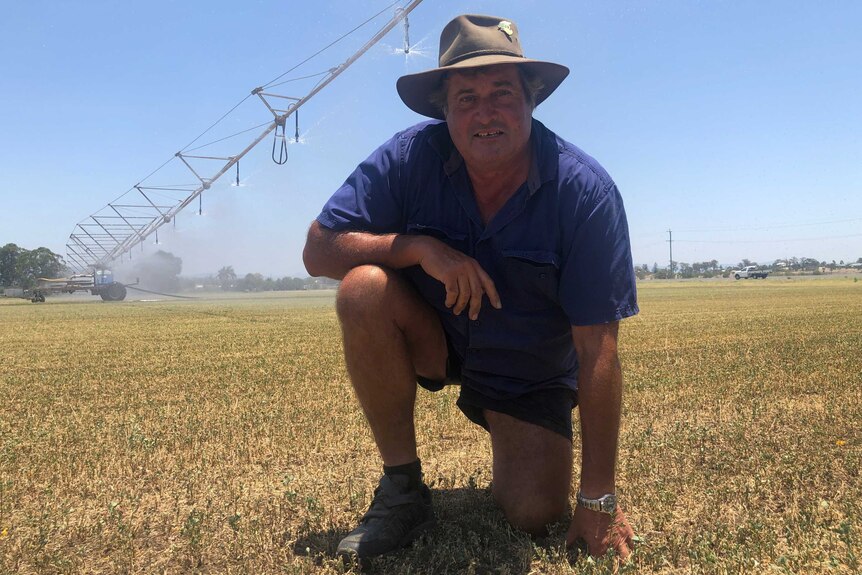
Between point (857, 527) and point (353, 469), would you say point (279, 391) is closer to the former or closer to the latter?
point (353, 469)

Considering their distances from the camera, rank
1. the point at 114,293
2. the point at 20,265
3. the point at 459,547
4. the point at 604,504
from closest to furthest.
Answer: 1. the point at 604,504
2. the point at 459,547
3. the point at 114,293
4. the point at 20,265

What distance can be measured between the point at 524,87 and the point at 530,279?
0.78 m

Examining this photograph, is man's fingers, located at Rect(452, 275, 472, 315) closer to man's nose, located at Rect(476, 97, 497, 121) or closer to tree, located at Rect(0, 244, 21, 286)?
man's nose, located at Rect(476, 97, 497, 121)

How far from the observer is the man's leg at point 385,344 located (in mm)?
2760

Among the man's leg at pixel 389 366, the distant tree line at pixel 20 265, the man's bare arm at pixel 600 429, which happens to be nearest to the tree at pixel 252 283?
the distant tree line at pixel 20 265

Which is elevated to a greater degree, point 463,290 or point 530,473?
point 463,290

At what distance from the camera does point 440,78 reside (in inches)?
113

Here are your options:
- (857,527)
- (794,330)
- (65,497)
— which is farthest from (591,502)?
(794,330)

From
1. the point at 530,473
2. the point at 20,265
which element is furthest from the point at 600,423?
the point at 20,265

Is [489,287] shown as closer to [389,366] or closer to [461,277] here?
[461,277]

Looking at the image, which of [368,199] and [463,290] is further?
[368,199]

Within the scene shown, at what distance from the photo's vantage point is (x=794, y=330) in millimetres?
10742

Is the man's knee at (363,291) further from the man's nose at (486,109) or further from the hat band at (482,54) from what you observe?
the hat band at (482,54)

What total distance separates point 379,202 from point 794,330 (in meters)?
10.00
